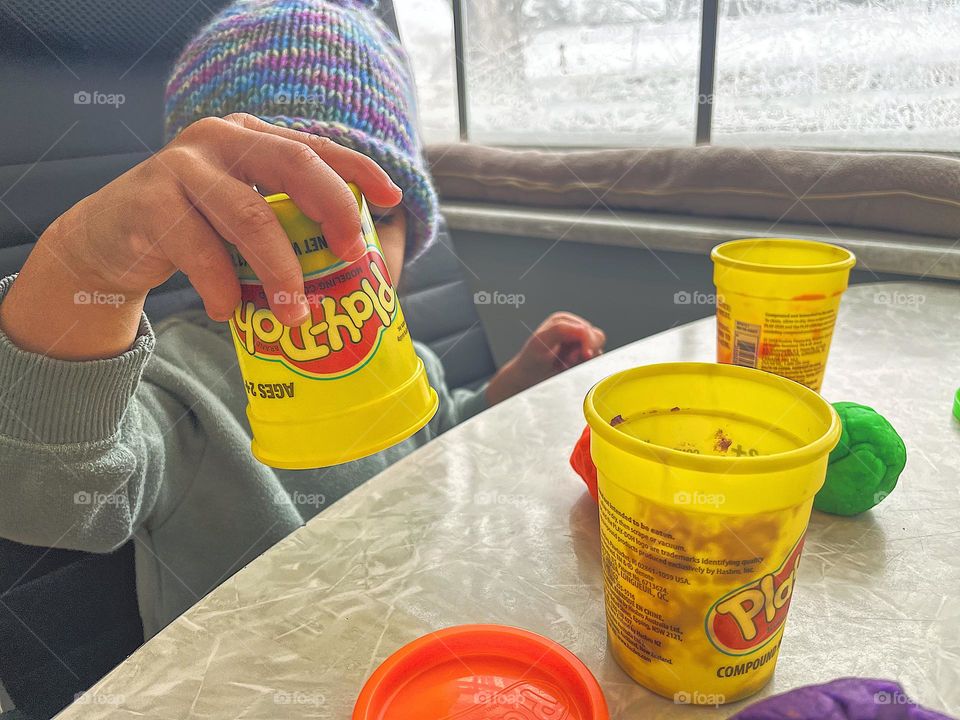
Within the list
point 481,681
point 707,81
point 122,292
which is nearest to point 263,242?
point 122,292

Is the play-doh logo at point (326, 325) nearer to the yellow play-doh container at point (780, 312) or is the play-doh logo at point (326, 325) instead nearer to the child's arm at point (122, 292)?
the child's arm at point (122, 292)

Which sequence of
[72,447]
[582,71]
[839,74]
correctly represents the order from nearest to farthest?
[72,447] < [839,74] < [582,71]

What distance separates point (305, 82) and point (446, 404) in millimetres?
607

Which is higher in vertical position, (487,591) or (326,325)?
(326,325)

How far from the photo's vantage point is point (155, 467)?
2.26ft

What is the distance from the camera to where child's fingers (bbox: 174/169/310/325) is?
0.38 metres

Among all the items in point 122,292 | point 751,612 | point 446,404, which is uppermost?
point 122,292

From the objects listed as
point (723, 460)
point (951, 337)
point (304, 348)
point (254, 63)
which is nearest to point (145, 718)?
point (304, 348)

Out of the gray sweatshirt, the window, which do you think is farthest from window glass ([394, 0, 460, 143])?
the gray sweatshirt

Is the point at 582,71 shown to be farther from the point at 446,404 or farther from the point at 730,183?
the point at 446,404

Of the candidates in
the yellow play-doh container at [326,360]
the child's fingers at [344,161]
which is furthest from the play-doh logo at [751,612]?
the child's fingers at [344,161]

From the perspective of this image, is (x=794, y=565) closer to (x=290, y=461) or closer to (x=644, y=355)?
(x=290, y=461)

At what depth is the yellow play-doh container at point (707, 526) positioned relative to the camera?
321 mm

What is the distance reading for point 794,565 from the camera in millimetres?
A: 360
